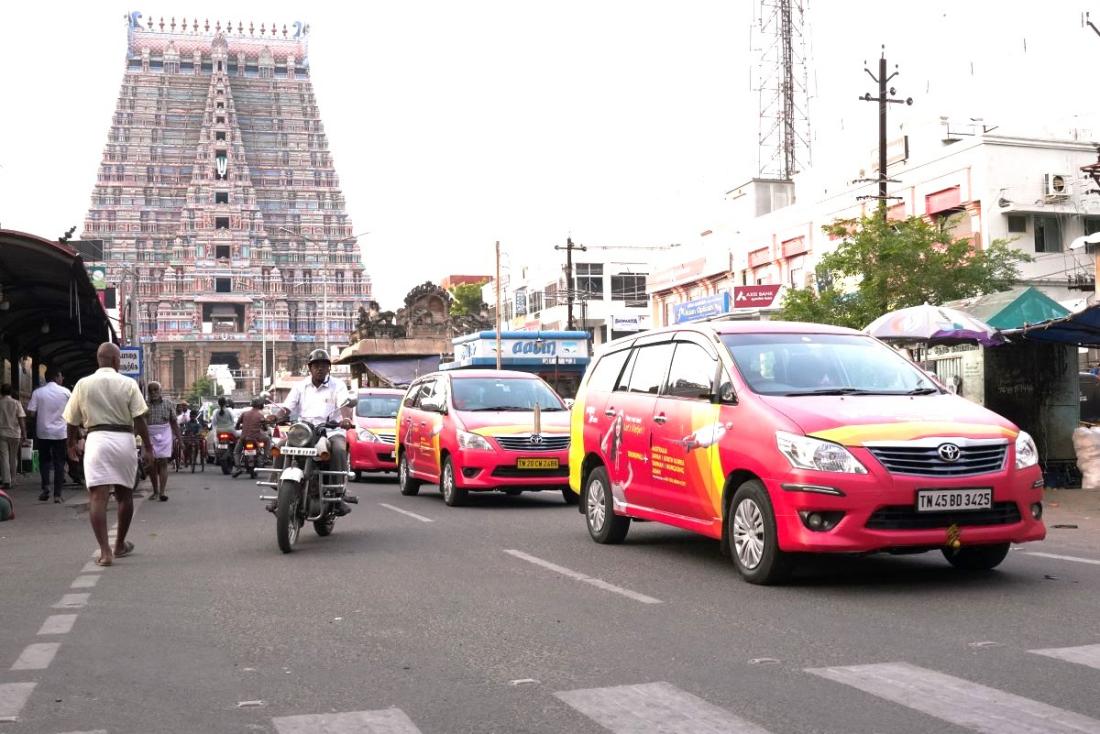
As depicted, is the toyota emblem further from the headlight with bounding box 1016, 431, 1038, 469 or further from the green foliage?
the green foliage

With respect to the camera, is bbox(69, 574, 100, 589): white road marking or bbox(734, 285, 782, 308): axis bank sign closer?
bbox(69, 574, 100, 589): white road marking

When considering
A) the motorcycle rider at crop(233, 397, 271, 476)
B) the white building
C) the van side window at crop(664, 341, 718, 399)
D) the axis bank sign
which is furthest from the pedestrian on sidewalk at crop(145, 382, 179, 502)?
the white building

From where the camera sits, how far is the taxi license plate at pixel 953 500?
7.89 m

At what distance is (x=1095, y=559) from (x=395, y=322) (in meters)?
54.1

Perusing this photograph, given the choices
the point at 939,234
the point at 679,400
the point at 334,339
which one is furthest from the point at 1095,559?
the point at 334,339

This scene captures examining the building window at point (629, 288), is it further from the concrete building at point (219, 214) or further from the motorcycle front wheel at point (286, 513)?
the motorcycle front wheel at point (286, 513)

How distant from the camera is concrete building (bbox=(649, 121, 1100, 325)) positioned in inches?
1592

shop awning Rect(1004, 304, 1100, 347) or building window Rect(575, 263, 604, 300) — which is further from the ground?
building window Rect(575, 263, 604, 300)

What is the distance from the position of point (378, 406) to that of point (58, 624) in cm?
1696

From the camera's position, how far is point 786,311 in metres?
34.6

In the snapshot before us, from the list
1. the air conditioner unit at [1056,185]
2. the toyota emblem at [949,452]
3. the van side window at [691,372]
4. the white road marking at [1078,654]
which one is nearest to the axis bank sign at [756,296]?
the air conditioner unit at [1056,185]

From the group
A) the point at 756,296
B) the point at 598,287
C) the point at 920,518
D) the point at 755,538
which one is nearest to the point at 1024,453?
the point at 920,518

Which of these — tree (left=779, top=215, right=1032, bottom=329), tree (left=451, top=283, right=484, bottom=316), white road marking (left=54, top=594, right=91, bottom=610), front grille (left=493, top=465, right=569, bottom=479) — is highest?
tree (left=451, top=283, right=484, bottom=316)

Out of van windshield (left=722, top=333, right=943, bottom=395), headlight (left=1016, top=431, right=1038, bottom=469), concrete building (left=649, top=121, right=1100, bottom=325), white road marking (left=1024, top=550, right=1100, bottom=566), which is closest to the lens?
headlight (left=1016, top=431, right=1038, bottom=469)
